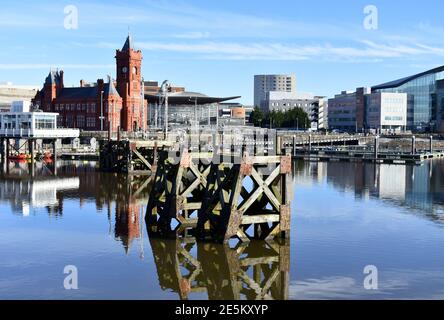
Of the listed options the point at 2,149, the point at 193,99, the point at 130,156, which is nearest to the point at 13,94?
the point at 193,99

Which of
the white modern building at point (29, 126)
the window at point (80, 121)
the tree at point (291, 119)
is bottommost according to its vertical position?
the white modern building at point (29, 126)

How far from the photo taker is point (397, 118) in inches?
7283

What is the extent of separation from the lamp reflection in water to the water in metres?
0.04

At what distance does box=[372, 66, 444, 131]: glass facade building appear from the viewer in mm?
181750

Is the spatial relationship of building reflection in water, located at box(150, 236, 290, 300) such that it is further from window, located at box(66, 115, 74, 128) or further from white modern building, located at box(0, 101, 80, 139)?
window, located at box(66, 115, 74, 128)

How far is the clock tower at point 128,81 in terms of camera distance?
401 feet

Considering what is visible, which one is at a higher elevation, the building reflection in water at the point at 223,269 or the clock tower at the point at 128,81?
the clock tower at the point at 128,81

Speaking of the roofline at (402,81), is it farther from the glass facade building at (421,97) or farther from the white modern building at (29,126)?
the white modern building at (29,126)

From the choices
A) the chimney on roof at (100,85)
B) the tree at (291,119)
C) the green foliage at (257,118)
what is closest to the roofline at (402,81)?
the tree at (291,119)

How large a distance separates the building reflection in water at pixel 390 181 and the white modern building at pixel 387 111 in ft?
328

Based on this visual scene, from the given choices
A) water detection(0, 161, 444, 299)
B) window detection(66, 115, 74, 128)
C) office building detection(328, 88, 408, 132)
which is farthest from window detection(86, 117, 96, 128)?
office building detection(328, 88, 408, 132)

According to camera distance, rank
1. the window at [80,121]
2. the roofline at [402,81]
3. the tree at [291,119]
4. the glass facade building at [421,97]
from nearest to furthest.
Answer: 1. the window at [80,121]
2. the roofline at [402,81]
3. the glass facade building at [421,97]
4. the tree at [291,119]
